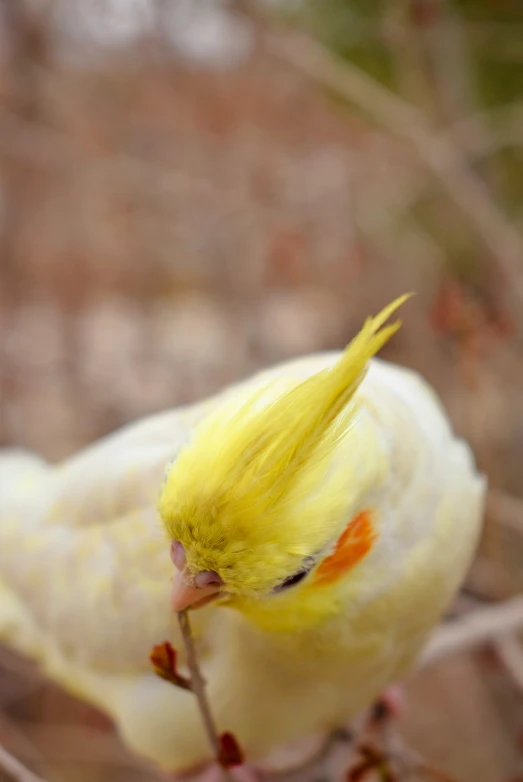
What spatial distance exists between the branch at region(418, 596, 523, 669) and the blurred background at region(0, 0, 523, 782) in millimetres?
69

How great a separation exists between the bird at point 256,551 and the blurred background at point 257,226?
36 centimetres

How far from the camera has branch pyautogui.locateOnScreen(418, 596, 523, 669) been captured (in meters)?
1.25

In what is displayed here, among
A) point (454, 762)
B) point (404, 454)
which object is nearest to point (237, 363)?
point (454, 762)

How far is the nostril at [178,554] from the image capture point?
2.26 feet

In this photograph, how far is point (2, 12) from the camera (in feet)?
7.51

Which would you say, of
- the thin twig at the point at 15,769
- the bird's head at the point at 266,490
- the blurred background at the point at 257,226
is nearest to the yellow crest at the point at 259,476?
the bird's head at the point at 266,490

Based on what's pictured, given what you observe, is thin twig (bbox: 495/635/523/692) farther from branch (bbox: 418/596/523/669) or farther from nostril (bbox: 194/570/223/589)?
nostril (bbox: 194/570/223/589)

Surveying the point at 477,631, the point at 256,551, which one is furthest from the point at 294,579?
the point at 477,631

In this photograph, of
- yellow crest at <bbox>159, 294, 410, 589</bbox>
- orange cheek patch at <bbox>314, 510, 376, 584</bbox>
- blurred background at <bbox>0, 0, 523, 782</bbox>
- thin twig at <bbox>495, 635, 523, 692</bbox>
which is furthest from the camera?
blurred background at <bbox>0, 0, 523, 782</bbox>

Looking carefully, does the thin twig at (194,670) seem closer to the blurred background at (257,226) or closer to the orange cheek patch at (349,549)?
the orange cheek patch at (349,549)

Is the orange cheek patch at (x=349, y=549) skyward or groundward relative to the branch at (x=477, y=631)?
skyward

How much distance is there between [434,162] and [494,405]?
149 cm

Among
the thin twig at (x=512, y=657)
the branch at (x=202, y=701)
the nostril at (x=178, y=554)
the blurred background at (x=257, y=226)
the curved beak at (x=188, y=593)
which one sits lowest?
the thin twig at (x=512, y=657)

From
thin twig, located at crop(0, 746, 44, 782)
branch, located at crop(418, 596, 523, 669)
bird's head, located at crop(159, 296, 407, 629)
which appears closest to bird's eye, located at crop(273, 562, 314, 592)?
bird's head, located at crop(159, 296, 407, 629)
